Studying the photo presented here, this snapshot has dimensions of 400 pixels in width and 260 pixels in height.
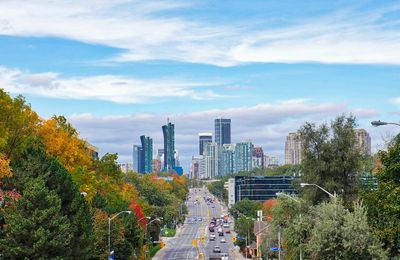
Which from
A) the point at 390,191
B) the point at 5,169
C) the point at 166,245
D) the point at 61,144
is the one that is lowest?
the point at 166,245

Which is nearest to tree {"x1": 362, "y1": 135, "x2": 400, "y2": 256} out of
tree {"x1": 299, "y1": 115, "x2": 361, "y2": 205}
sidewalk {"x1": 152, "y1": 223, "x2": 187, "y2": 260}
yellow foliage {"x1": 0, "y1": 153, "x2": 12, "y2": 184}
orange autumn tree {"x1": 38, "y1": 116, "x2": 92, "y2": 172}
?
tree {"x1": 299, "y1": 115, "x2": 361, "y2": 205}

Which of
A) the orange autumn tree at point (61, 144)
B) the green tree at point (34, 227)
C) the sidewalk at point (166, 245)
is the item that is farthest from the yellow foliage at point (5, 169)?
the sidewalk at point (166, 245)

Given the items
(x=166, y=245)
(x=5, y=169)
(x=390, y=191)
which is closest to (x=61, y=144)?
(x=5, y=169)

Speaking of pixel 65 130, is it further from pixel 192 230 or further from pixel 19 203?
pixel 192 230

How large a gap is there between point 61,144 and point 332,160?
32.0 meters

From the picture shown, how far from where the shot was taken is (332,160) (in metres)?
60.4

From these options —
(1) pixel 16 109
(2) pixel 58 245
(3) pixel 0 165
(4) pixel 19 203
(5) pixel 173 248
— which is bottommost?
(5) pixel 173 248

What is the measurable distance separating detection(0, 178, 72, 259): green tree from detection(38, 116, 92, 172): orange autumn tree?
82.2ft

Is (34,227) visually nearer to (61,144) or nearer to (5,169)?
(5,169)

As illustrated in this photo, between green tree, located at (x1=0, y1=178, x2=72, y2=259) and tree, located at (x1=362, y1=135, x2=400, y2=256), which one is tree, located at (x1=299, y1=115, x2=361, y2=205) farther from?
green tree, located at (x1=0, y1=178, x2=72, y2=259)

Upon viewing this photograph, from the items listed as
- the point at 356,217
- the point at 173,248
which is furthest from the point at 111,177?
the point at 356,217

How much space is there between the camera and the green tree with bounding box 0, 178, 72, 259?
40656mm

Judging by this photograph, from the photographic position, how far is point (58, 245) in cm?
4209

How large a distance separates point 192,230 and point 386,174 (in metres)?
140
